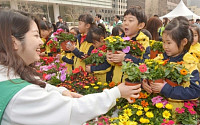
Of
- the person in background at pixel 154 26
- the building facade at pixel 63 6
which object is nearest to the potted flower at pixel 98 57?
the person in background at pixel 154 26

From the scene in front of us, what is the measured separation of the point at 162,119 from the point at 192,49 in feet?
5.15

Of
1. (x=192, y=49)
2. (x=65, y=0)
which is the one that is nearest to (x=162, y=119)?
(x=192, y=49)

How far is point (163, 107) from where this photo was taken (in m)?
1.53

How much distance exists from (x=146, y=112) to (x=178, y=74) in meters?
0.48

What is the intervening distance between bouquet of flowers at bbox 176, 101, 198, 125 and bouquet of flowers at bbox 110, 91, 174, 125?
0.27 feet

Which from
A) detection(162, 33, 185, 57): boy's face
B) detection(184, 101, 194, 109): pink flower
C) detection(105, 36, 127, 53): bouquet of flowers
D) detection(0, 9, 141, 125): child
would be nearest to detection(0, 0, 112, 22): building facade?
detection(105, 36, 127, 53): bouquet of flowers

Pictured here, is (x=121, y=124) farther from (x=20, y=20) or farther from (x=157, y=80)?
(x=20, y=20)

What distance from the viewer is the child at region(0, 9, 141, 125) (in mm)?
871

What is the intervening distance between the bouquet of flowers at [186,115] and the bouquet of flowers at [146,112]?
0.27 feet

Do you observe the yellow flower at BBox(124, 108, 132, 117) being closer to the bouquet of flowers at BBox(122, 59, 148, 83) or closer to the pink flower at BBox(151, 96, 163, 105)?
the pink flower at BBox(151, 96, 163, 105)

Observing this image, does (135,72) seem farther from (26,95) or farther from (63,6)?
(63,6)

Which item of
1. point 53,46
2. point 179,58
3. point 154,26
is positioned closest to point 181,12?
point 154,26

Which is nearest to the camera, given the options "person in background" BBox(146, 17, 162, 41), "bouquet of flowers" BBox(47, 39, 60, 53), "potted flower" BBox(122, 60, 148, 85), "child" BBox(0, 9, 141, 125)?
"child" BBox(0, 9, 141, 125)

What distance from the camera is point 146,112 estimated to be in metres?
1.57
